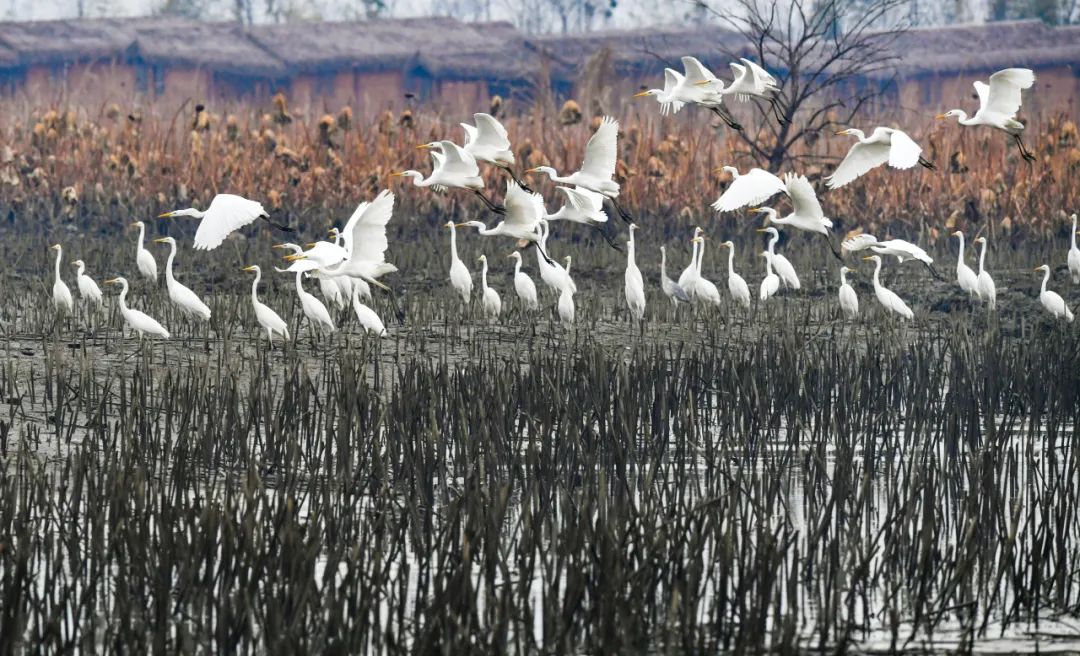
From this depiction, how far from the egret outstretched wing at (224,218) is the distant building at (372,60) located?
75.6 feet

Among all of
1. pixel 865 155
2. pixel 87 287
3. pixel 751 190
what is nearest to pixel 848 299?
pixel 865 155

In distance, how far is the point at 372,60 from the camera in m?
34.1

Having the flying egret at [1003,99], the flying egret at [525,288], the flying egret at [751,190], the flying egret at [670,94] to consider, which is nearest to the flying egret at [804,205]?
the flying egret at [751,190]

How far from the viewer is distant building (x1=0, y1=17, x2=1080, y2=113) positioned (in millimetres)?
33500

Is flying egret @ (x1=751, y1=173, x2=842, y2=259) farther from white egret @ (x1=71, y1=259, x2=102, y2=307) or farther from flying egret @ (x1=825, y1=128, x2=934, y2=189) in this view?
white egret @ (x1=71, y1=259, x2=102, y2=307)

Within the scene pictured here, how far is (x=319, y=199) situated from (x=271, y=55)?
18.5m

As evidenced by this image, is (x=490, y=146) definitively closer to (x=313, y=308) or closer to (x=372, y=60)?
(x=313, y=308)

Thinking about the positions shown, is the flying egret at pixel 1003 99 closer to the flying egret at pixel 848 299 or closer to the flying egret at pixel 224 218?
the flying egret at pixel 848 299

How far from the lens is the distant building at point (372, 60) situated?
3350 centimetres

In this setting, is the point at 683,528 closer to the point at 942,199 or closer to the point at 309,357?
the point at 309,357

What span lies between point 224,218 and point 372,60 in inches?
989

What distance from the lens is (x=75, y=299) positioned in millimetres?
12109

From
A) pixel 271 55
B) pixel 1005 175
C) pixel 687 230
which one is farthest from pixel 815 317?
pixel 271 55

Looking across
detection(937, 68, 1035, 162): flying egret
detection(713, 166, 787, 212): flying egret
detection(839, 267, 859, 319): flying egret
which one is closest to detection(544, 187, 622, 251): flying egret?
detection(713, 166, 787, 212): flying egret
